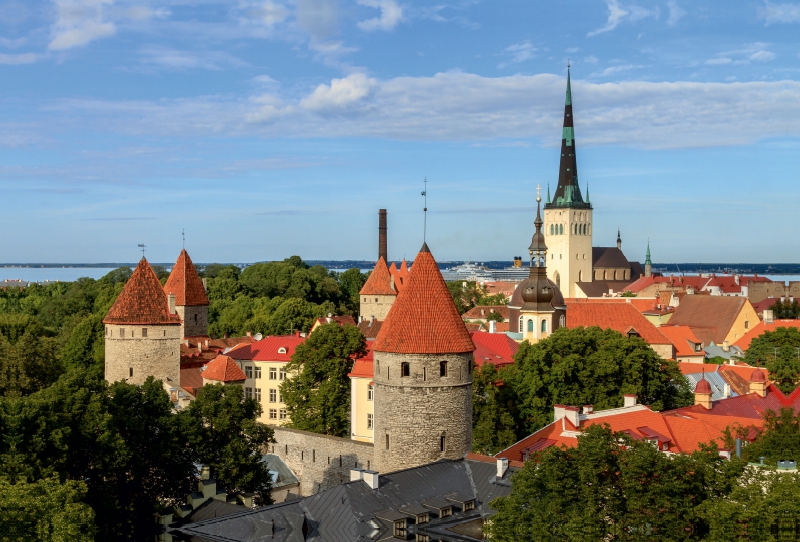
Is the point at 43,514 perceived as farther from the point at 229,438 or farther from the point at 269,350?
the point at 269,350

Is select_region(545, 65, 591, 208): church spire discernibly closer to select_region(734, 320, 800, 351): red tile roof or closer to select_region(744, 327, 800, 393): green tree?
select_region(734, 320, 800, 351): red tile roof

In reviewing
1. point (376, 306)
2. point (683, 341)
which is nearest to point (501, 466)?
point (683, 341)

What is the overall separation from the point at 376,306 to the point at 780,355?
29.0 metres

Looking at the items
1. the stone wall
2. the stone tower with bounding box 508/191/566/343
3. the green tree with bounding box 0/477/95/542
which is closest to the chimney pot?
the stone wall

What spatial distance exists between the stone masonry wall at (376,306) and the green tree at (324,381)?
2823 centimetres

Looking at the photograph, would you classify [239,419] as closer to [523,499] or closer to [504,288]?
[523,499]

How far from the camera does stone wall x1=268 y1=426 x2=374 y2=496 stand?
111ft

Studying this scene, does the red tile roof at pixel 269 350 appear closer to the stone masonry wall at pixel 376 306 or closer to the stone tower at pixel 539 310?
the stone tower at pixel 539 310

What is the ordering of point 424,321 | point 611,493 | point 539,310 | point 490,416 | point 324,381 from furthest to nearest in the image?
point 539,310 → point 324,381 → point 490,416 → point 424,321 → point 611,493

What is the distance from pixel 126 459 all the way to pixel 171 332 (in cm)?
1932

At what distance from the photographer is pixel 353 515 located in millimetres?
22953

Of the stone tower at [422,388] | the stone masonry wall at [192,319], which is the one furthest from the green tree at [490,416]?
the stone masonry wall at [192,319]

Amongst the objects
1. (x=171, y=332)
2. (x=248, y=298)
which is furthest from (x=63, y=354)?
(x=248, y=298)

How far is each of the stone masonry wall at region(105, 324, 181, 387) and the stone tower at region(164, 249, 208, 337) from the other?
38.5ft
